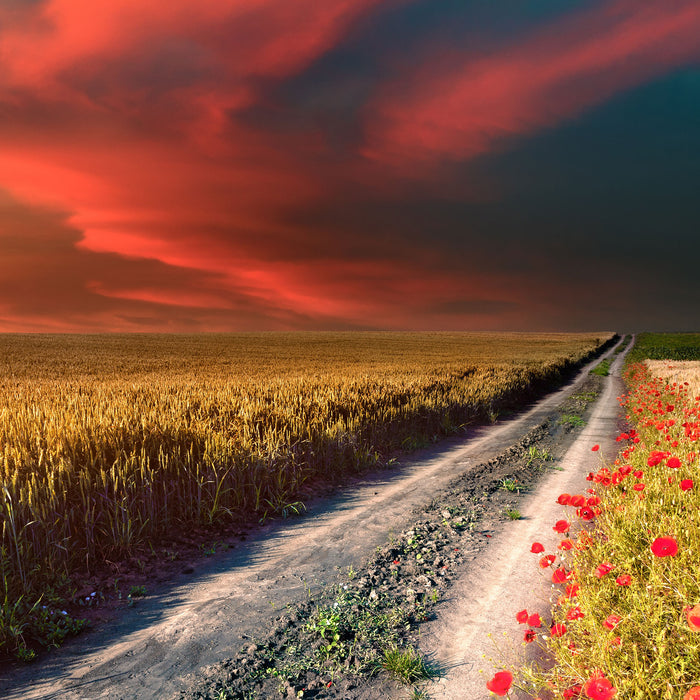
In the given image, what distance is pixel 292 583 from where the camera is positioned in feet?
16.6

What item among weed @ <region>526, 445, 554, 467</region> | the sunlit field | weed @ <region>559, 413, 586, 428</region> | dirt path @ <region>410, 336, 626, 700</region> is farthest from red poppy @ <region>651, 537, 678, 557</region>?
weed @ <region>559, 413, 586, 428</region>

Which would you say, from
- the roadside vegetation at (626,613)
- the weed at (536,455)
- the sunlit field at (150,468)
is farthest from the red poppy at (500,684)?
the weed at (536,455)

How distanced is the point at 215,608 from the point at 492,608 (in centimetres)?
272

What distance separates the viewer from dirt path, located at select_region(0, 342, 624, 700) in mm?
3645

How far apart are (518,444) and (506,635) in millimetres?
8754

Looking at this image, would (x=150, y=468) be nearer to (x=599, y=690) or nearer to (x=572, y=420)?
(x=599, y=690)

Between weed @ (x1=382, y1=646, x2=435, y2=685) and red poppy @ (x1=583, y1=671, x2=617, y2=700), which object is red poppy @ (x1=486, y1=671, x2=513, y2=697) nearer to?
red poppy @ (x1=583, y1=671, x2=617, y2=700)

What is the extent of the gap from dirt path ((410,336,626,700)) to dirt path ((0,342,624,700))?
15cm

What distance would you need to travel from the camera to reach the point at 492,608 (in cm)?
448

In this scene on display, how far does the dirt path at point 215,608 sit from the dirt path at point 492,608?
153mm

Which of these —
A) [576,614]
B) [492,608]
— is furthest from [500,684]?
[492,608]

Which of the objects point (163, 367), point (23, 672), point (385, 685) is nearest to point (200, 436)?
point (23, 672)

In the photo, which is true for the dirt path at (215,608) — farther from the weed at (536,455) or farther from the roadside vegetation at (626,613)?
the weed at (536,455)

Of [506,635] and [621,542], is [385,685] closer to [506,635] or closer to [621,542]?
[506,635]
